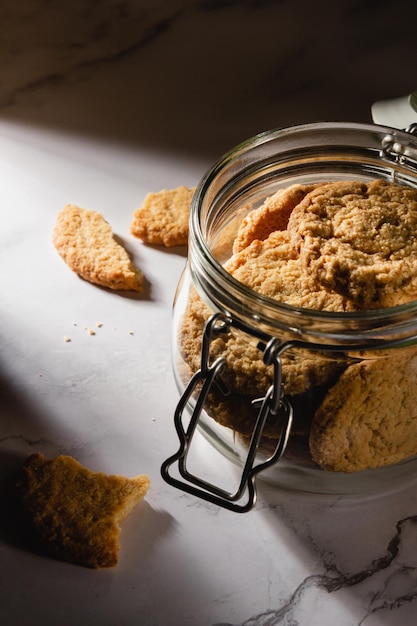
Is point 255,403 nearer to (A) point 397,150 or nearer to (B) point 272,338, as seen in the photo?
(B) point 272,338

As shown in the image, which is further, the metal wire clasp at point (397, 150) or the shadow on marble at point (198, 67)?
the shadow on marble at point (198, 67)

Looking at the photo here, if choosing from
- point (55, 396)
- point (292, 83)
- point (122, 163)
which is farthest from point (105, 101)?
point (55, 396)

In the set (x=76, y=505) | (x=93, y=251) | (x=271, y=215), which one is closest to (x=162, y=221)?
(x=93, y=251)

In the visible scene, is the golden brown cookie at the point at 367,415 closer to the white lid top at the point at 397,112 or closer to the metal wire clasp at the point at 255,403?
the metal wire clasp at the point at 255,403

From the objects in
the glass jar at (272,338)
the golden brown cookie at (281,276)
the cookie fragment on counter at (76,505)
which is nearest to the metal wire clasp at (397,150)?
the glass jar at (272,338)

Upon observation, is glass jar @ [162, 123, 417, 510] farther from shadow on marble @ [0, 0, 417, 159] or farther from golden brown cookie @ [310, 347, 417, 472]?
shadow on marble @ [0, 0, 417, 159]

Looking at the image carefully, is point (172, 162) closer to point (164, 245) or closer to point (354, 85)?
point (164, 245)
